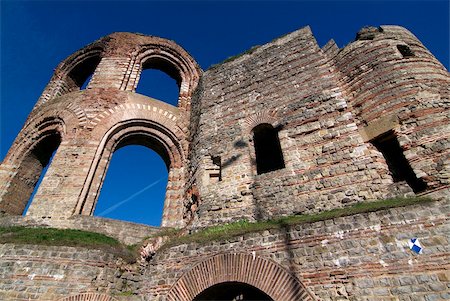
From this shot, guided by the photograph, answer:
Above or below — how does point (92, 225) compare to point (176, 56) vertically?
below

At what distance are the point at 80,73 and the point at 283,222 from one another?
11884 mm

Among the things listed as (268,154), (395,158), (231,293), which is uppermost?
(268,154)

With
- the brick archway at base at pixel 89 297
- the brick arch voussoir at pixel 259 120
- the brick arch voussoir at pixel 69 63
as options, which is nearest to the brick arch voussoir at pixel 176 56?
the brick arch voussoir at pixel 69 63

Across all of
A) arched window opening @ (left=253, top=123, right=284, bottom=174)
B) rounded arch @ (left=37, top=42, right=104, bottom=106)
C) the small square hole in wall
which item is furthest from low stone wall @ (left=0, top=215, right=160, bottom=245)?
the small square hole in wall

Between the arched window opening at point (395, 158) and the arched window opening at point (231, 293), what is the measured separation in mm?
3427

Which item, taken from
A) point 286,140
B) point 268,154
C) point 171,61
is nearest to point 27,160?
point 171,61

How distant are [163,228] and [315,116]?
5.02 m

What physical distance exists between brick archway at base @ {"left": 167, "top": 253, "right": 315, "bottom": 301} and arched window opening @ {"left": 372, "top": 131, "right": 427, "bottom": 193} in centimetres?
291

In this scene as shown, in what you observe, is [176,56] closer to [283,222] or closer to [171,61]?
[171,61]

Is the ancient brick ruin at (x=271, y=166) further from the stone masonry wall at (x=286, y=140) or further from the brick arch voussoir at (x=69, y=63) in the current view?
the brick arch voussoir at (x=69, y=63)

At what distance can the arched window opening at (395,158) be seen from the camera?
518 centimetres

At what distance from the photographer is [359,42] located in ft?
24.2

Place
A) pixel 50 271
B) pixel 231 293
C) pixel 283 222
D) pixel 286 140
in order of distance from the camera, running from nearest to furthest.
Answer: pixel 231 293
pixel 283 222
pixel 50 271
pixel 286 140

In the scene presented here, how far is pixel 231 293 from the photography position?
4.87m
